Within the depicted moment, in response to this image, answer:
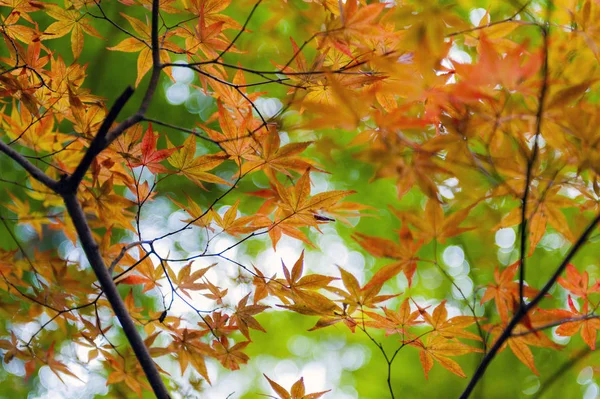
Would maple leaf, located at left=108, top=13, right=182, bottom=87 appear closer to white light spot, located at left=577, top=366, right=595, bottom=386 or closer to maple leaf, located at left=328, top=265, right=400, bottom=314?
maple leaf, located at left=328, top=265, right=400, bottom=314

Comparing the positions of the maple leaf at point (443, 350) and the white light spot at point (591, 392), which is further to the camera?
the white light spot at point (591, 392)

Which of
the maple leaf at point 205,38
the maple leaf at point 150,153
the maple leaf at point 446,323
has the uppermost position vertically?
the maple leaf at point 205,38

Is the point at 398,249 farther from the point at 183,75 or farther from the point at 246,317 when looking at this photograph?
the point at 183,75

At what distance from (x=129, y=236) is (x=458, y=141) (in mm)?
3001

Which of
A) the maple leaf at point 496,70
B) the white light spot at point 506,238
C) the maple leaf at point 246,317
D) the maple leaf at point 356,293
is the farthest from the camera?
the white light spot at point 506,238

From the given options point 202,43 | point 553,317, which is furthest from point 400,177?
point 202,43

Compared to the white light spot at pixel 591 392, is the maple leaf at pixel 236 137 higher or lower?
higher

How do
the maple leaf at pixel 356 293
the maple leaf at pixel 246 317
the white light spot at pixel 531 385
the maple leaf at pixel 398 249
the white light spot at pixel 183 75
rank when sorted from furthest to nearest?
the white light spot at pixel 183 75, the white light spot at pixel 531 385, the maple leaf at pixel 246 317, the maple leaf at pixel 356 293, the maple leaf at pixel 398 249

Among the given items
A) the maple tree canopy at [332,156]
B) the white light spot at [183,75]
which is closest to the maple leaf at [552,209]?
the maple tree canopy at [332,156]

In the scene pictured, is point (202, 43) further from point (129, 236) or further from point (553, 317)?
point (129, 236)

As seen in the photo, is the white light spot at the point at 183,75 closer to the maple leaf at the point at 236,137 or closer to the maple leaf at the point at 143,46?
the maple leaf at the point at 143,46

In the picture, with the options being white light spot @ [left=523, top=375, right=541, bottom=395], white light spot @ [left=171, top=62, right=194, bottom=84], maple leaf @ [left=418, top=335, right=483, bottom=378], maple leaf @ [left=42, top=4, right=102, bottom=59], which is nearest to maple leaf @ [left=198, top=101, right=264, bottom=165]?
maple leaf @ [left=42, top=4, right=102, bottom=59]

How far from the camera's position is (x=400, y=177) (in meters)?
0.64

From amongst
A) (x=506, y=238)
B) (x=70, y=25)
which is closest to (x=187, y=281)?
(x=70, y=25)
